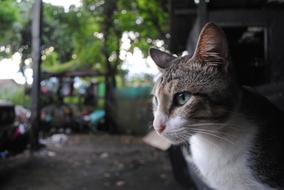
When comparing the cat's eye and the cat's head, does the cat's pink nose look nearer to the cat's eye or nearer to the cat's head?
the cat's head

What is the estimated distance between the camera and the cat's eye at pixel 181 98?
1461 mm

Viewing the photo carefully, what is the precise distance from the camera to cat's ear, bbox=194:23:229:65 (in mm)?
1372

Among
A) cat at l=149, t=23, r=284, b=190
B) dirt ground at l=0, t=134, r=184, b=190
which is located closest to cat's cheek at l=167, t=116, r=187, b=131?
cat at l=149, t=23, r=284, b=190

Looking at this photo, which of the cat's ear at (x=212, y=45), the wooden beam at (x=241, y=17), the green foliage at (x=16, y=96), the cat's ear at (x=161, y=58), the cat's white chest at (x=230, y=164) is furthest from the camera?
the green foliage at (x=16, y=96)

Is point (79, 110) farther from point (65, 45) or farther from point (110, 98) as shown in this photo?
point (65, 45)

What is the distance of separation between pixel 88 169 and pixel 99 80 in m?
6.14

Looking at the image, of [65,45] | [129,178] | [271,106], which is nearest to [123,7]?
[65,45]

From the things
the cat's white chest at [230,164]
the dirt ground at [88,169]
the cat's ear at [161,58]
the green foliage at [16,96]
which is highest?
the cat's ear at [161,58]

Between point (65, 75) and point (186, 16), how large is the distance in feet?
16.7

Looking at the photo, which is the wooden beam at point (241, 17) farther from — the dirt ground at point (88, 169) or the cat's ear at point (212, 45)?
the cat's ear at point (212, 45)

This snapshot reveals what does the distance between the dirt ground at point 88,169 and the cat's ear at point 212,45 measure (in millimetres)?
2538

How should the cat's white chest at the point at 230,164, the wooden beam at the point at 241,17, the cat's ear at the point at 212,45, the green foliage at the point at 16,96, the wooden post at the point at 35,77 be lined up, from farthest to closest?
the wooden post at the point at 35,77 → the green foliage at the point at 16,96 → the wooden beam at the point at 241,17 → the cat's white chest at the point at 230,164 → the cat's ear at the point at 212,45

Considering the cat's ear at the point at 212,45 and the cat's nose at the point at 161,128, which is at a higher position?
the cat's ear at the point at 212,45

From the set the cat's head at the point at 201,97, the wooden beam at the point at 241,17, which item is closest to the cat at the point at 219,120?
the cat's head at the point at 201,97
